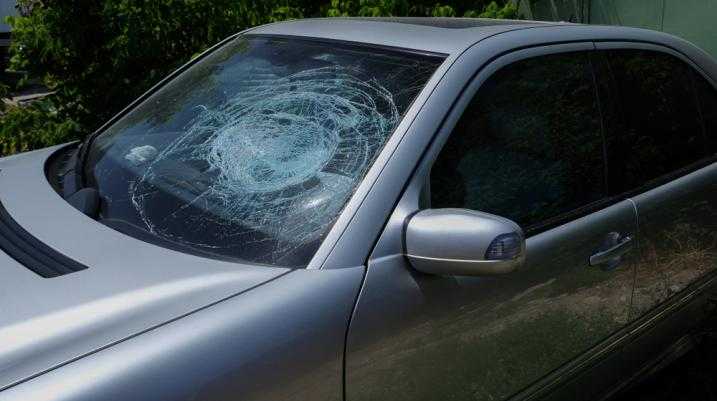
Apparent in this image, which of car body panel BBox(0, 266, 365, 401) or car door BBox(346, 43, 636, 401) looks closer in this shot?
car body panel BBox(0, 266, 365, 401)

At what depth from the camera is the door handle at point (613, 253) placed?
8.91ft

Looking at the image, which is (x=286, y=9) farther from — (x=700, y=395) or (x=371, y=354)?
(x=371, y=354)

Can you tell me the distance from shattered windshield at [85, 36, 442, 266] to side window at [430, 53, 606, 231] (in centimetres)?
21

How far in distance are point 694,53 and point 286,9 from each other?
9.34ft

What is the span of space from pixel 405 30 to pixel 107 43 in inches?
129

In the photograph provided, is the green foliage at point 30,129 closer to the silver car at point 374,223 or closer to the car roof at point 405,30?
the silver car at point 374,223

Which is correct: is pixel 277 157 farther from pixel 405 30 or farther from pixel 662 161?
pixel 662 161

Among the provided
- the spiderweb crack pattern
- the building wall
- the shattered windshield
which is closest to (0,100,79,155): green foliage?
the shattered windshield

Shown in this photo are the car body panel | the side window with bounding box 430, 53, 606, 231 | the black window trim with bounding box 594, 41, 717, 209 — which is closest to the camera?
the car body panel

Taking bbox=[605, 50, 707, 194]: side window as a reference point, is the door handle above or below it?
below

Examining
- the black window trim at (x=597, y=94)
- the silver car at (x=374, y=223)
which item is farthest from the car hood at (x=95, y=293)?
the black window trim at (x=597, y=94)

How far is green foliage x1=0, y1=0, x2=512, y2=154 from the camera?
5387 mm

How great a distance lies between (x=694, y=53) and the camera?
3531mm

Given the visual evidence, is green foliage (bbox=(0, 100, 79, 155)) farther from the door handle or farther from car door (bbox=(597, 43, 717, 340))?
the door handle
